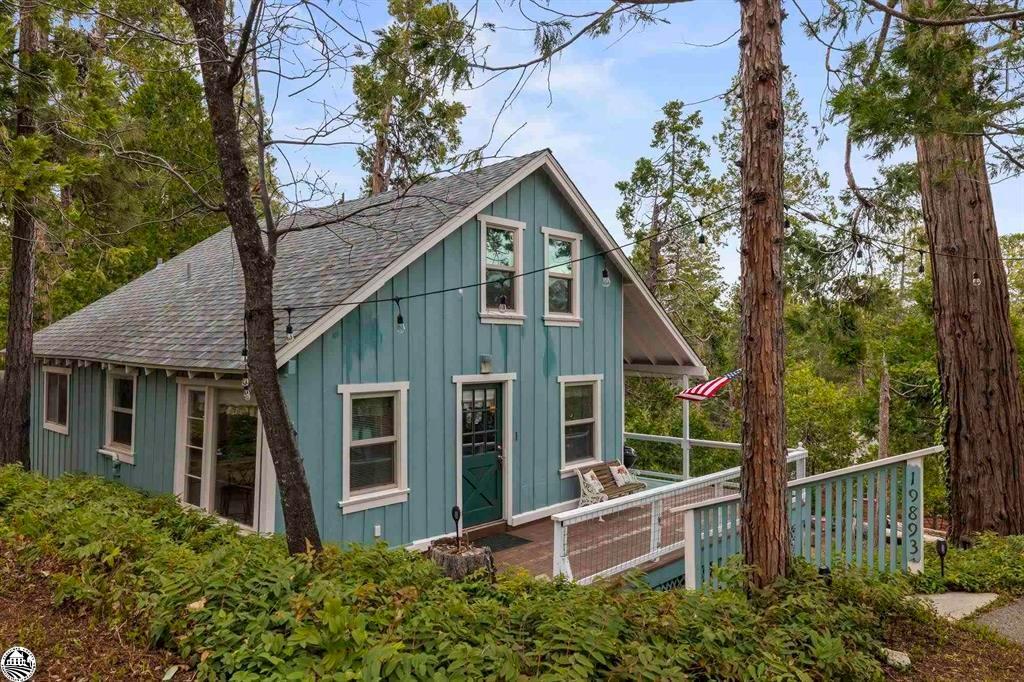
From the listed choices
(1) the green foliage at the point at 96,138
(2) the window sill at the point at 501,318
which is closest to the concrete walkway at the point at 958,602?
(2) the window sill at the point at 501,318

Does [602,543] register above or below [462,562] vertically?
below

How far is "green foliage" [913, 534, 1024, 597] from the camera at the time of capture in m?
6.13

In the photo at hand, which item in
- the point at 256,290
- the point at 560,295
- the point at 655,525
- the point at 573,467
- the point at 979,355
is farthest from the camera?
the point at 560,295

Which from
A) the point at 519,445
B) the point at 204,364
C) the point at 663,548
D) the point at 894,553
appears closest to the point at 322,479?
the point at 204,364

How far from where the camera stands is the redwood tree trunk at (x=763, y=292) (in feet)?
15.4

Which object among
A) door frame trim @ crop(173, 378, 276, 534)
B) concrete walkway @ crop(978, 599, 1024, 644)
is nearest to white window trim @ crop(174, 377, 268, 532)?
door frame trim @ crop(173, 378, 276, 534)

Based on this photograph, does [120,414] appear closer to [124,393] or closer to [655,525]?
[124,393]

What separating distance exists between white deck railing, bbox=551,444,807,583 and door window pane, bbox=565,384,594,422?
80.8 inches

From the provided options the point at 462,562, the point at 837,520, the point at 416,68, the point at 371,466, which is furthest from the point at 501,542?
the point at 416,68

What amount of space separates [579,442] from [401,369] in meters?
3.80

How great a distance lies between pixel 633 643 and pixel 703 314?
18.4 m

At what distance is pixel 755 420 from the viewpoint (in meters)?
4.73

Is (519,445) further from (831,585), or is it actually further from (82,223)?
(82,223)

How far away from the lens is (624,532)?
789 centimetres
